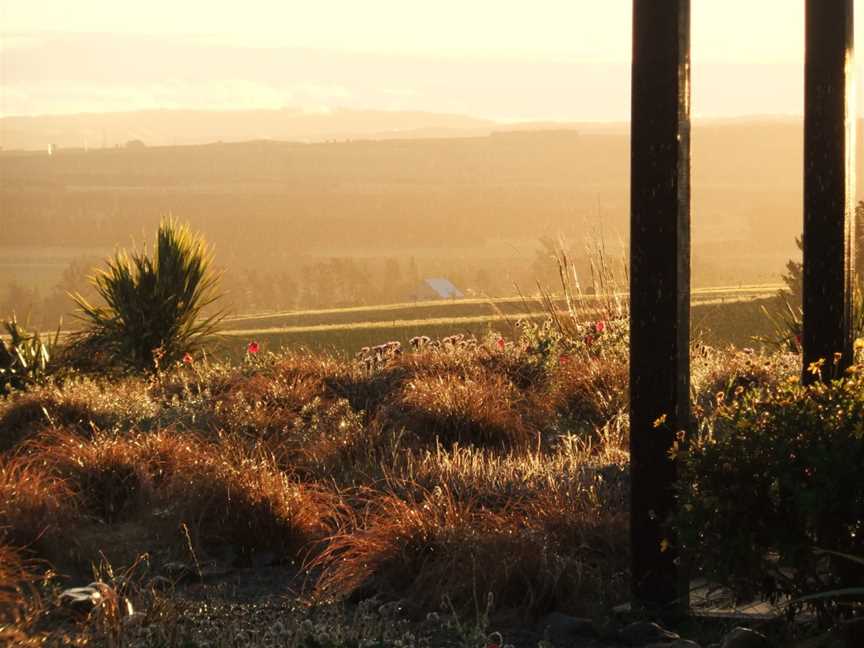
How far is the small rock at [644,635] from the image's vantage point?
17.1 ft

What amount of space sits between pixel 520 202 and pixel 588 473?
9308 centimetres

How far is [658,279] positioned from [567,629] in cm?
160

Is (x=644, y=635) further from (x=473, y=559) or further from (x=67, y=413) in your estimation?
(x=67, y=413)

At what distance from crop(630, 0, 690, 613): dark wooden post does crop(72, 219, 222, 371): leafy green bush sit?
1046cm

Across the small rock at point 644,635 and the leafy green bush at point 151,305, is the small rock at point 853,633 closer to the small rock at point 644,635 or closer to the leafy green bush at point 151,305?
the small rock at point 644,635

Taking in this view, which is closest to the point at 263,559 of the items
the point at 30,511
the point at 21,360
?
the point at 30,511

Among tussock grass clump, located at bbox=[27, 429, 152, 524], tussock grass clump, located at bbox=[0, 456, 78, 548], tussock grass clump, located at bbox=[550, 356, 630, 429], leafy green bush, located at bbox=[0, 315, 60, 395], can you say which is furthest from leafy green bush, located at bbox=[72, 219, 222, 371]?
tussock grass clump, located at bbox=[0, 456, 78, 548]

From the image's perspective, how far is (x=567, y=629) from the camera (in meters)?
5.32

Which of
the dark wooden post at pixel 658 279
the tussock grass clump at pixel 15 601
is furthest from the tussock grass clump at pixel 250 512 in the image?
the dark wooden post at pixel 658 279

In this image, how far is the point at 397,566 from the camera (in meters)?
6.09

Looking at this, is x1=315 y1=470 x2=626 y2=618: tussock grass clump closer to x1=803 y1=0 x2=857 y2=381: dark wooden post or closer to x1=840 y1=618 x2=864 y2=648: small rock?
x1=840 y1=618 x2=864 y2=648: small rock

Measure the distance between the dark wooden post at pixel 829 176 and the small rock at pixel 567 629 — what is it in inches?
93.2

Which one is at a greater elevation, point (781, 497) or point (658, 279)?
point (658, 279)

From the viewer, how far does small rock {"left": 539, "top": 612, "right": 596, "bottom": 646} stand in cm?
526
